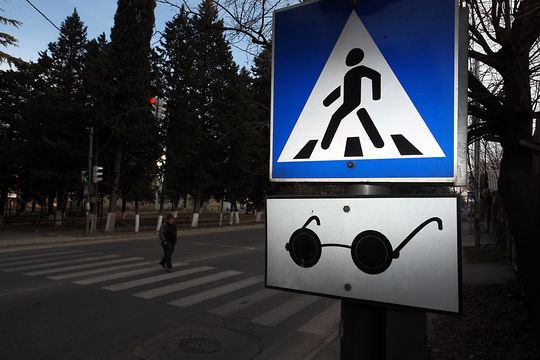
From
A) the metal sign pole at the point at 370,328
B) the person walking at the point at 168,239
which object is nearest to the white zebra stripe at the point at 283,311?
the person walking at the point at 168,239

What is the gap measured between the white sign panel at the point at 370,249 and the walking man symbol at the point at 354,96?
0.26 m

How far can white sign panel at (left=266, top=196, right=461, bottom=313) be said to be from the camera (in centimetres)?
119

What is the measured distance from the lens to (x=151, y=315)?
6656 millimetres

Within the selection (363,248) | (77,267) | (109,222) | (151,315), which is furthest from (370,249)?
(109,222)

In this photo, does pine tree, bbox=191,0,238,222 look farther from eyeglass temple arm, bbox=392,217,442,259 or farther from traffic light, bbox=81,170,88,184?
eyeglass temple arm, bbox=392,217,442,259

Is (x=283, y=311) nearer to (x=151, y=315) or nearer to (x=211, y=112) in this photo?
(x=151, y=315)

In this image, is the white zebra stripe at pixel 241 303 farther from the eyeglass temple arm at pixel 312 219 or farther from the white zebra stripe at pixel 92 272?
the eyeglass temple arm at pixel 312 219

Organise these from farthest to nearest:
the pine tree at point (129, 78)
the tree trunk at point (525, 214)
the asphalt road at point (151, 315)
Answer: the pine tree at point (129, 78) < the asphalt road at point (151, 315) < the tree trunk at point (525, 214)

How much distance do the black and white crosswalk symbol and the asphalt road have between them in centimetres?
437

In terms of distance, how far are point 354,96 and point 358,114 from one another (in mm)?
76

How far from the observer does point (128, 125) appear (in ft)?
81.8

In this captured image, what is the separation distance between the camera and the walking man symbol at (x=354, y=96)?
137 centimetres

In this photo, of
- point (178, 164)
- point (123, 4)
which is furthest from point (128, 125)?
point (123, 4)

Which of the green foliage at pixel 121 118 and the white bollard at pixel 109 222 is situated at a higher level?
the green foliage at pixel 121 118
